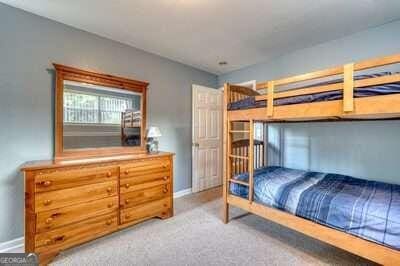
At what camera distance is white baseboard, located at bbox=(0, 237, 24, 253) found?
6.86 ft

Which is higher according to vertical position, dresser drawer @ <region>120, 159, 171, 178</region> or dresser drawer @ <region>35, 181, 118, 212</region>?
dresser drawer @ <region>120, 159, 171, 178</region>

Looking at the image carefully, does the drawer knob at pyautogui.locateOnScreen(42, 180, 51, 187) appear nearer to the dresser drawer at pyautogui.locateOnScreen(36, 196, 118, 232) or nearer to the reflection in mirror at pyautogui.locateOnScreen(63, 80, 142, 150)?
the dresser drawer at pyautogui.locateOnScreen(36, 196, 118, 232)

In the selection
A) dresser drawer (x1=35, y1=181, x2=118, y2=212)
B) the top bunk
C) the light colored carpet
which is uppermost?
the top bunk

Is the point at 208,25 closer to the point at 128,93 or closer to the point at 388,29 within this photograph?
the point at 128,93

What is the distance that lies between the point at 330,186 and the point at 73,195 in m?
2.69

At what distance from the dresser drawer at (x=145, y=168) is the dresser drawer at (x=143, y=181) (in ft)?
0.14

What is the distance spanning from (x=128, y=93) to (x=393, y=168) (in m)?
3.58

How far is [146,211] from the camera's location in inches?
104

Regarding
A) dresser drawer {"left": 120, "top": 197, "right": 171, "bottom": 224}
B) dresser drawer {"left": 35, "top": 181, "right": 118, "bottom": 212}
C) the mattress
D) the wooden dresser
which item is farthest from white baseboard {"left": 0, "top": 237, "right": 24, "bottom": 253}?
the mattress

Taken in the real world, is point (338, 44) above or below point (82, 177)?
above

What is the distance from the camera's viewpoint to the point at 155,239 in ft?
7.61

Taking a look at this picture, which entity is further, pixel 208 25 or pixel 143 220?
pixel 143 220

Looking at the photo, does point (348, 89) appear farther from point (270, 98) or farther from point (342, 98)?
point (270, 98)

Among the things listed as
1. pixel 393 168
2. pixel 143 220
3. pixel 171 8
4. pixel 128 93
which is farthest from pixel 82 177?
pixel 393 168
